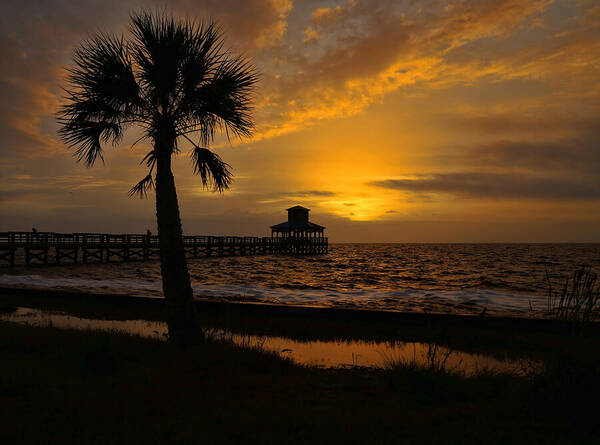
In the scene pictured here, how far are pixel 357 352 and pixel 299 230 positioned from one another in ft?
189

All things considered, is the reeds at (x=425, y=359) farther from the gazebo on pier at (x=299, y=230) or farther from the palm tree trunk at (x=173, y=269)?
the gazebo on pier at (x=299, y=230)

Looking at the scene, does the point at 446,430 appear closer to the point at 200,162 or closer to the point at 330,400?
the point at 330,400

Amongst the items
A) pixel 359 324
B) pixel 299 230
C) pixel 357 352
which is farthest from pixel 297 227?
pixel 357 352

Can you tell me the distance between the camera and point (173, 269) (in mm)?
8141

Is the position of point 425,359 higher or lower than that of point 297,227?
lower

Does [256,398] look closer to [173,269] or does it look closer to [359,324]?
[173,269]

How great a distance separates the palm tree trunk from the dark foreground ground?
0.54 m

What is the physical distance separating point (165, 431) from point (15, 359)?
390 centimetres

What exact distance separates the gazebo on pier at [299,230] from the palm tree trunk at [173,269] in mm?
55778

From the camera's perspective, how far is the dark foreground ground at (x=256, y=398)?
13.4 feet

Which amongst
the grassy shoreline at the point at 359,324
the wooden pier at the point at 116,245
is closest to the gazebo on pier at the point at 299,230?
the wooden pier at the point at 116,245

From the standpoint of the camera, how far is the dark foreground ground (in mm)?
4070

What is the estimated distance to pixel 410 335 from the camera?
34.9 ft

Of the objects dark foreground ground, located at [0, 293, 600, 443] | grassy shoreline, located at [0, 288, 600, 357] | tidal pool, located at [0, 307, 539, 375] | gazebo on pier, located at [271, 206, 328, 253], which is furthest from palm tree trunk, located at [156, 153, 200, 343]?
gazebo on pier, located at [271, 206, 328, 253]
